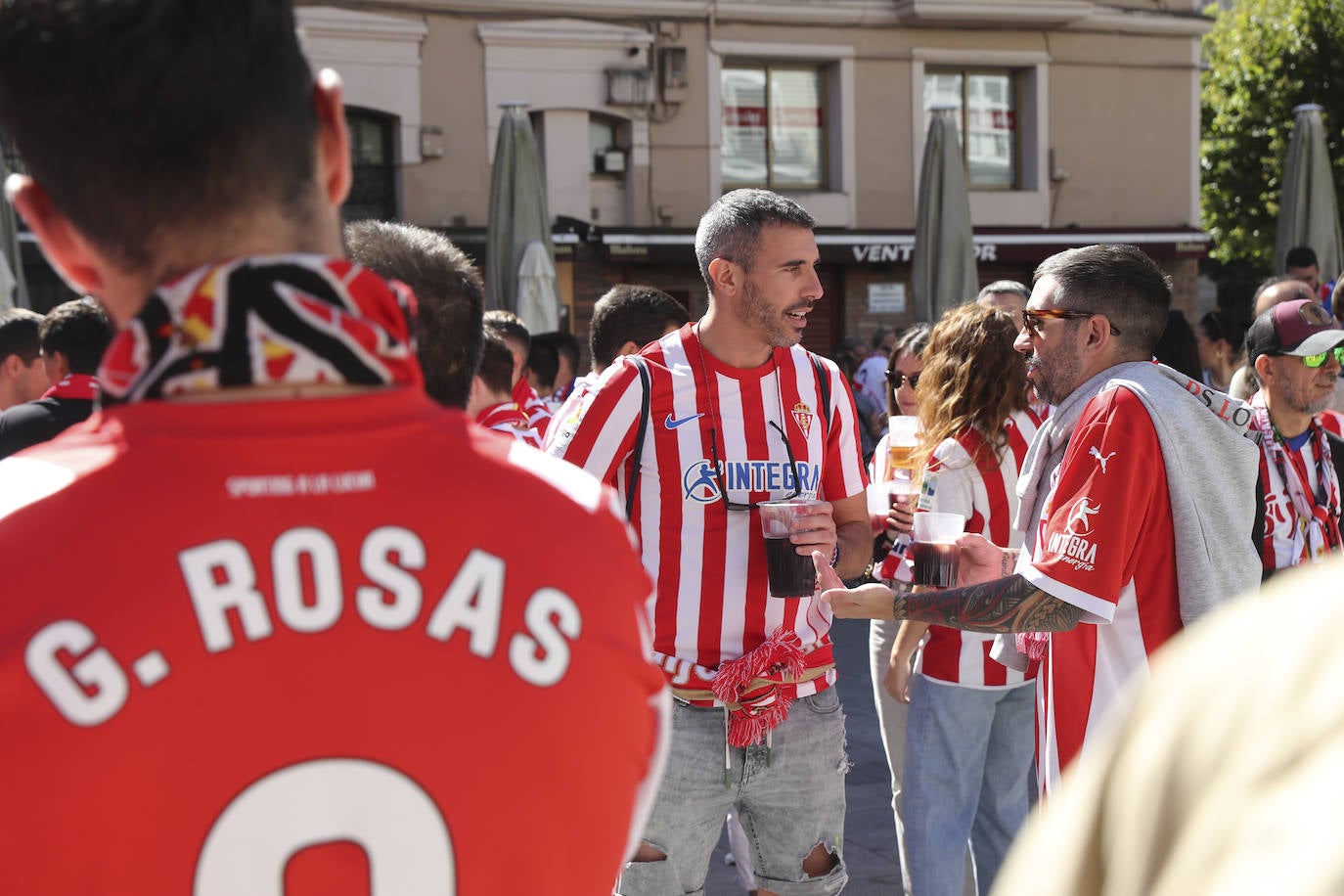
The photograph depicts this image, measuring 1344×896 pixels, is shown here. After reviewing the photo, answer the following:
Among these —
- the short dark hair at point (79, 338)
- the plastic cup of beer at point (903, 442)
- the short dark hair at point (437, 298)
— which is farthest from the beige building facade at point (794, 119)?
the short dark hair at point (437, 298)

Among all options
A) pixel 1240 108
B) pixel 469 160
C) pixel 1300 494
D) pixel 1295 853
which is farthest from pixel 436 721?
pixel 1240 108

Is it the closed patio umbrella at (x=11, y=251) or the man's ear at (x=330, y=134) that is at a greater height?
the closed patio umbrella at (x=11, y=251)

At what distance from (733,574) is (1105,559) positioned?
102 centimetres

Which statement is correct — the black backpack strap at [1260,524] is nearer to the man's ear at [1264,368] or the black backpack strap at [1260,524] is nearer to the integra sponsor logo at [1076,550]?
the man's ear at [1264,368]

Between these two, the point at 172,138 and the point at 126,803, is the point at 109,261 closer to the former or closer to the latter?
the point at 172,138

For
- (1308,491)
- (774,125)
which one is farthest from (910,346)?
(774,125)

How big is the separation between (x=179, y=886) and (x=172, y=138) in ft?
2.15

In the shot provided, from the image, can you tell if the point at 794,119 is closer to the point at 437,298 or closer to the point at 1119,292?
the point at 1119,292

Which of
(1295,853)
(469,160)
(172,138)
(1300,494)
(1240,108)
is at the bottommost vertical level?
(1300,494)

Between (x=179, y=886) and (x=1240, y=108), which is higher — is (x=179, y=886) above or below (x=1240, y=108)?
below

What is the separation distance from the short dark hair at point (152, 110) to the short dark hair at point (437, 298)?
1.08m

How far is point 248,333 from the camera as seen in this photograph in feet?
3.85

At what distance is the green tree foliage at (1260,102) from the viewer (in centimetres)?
2281

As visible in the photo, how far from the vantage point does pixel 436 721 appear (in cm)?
121
